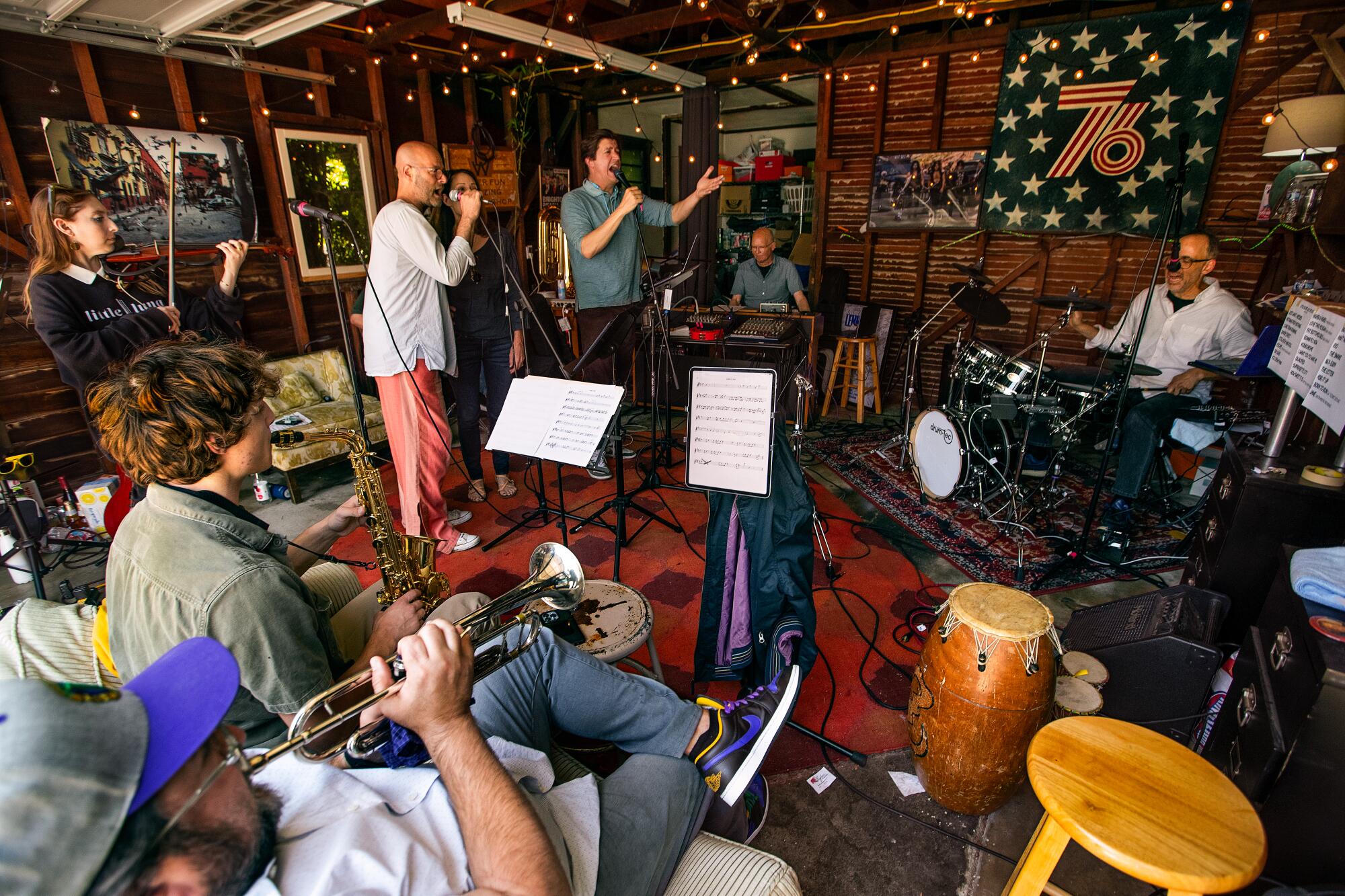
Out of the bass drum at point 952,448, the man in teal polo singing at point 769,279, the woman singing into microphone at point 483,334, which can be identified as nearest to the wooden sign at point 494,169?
the woman singing into microphone at point 483,334

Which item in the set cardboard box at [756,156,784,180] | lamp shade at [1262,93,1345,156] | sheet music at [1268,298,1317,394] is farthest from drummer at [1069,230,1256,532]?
cardboard box at [756,156,784,180]

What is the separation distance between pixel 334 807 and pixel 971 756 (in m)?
1.68

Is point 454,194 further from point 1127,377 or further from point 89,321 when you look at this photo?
point 1127,377

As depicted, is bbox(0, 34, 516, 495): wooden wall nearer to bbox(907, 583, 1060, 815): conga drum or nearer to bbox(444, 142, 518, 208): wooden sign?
bbox(444, 142, 518, 208): wooden sign

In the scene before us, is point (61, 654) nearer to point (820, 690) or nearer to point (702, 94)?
point (820, 690)

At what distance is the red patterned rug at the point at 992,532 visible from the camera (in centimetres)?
327

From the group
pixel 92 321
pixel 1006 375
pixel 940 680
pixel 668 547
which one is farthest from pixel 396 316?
pixel 1006 375

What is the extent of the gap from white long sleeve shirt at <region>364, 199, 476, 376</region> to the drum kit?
2989 mm

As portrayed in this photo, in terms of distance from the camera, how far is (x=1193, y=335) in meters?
3.89

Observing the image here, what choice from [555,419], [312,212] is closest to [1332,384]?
[555,419]

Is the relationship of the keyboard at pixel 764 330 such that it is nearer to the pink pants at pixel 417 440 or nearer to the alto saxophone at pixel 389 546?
the pink pants at pixel 417 440

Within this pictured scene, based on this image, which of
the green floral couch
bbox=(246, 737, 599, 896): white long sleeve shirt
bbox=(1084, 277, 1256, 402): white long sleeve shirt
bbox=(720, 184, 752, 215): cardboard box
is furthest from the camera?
bbox=(720, 184, 752, 215): cardboard box

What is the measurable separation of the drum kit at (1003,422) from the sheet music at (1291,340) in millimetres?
978

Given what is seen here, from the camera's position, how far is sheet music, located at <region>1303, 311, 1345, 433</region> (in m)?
1.90
